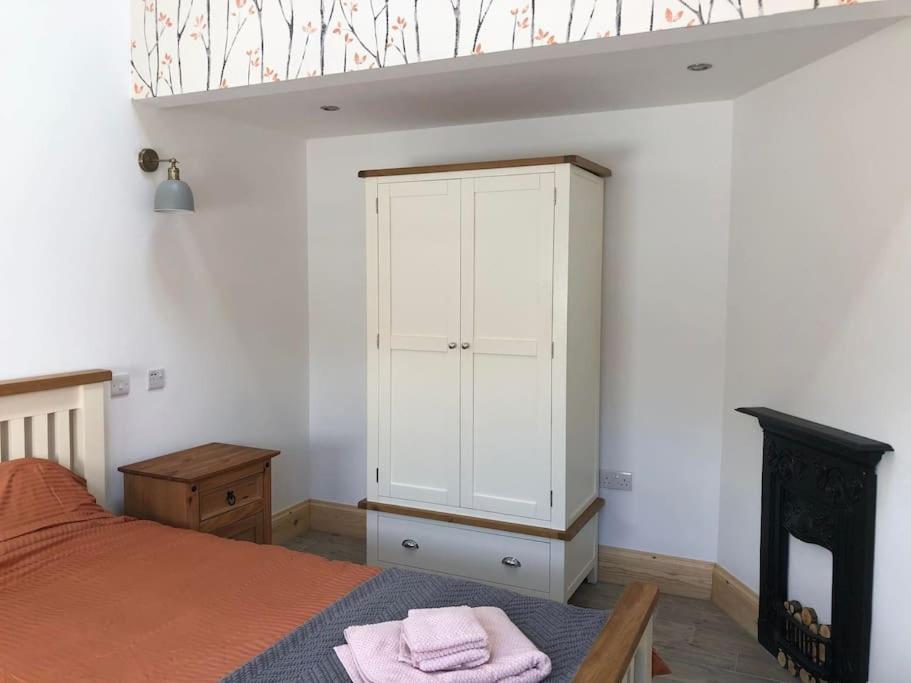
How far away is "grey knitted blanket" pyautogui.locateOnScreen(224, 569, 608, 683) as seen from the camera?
153 cm

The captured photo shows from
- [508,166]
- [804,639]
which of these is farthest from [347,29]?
[804,639]

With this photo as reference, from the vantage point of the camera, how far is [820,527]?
249cm

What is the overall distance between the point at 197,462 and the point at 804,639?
2.37 meters

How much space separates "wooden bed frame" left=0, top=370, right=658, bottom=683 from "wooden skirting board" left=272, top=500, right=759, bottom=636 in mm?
1291

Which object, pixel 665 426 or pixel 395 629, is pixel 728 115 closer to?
pixel 665 426

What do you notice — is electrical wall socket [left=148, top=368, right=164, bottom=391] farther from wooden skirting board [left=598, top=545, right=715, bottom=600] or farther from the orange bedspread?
wooden skirting board [left=598, top=545, right=715, bottom=600]

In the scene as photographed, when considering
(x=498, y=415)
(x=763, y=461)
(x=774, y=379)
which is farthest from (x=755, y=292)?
(x=498, y=415)

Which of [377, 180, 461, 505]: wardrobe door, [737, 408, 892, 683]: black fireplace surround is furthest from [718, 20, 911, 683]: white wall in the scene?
[377, 180, 461, 505]: wardrobe door

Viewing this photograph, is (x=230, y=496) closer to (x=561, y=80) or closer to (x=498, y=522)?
(x=498, y=522)

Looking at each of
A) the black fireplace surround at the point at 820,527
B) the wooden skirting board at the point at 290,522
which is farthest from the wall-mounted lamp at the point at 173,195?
the black fireplace surround at the point at 820,527

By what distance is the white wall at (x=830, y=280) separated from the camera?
2.18 metres

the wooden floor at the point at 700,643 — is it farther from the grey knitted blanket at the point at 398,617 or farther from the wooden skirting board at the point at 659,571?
the grey knitted blanket at the point at 398,617

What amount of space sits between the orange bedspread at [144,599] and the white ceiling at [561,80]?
5.27 ft

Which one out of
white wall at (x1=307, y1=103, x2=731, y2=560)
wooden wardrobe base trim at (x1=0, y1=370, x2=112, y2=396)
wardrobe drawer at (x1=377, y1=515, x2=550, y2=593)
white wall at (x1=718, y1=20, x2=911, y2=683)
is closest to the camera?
white wall at (x1=718, y1=20, x2=911, y2=683)
